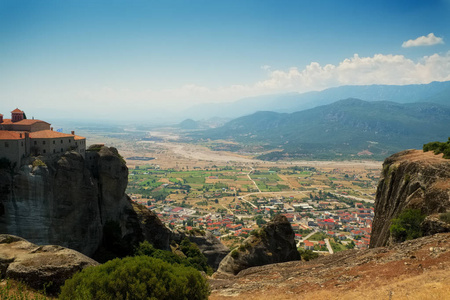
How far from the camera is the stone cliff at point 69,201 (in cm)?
3138

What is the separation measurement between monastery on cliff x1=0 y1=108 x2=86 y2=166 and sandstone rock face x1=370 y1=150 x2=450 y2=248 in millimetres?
35253

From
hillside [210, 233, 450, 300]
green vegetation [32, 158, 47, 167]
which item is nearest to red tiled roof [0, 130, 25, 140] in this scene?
green vegetation [32, 158, 47, 167]

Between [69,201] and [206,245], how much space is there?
24.2m

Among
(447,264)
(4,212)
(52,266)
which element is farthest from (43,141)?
(447,264)

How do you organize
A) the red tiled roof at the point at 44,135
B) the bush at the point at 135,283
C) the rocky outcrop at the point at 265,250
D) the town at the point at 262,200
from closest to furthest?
the bush at the point at 135,283, the rocky outcrop at the point at 265,250, the red tiled roof at the point at 44,135, the town at the point at 262,200

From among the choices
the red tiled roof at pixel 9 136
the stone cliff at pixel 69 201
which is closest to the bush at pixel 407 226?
the stone cliff at pixel 69 201

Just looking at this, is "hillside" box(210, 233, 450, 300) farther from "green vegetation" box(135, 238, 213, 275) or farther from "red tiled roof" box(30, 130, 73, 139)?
"red tiled roof" box(30, 130, 73, 139)

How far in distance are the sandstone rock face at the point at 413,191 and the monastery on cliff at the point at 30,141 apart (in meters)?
35.3

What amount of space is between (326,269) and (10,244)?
809 inches

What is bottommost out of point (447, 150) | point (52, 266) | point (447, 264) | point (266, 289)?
point (266, 289)

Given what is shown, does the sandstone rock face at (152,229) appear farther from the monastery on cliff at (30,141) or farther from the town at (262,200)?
the monastery on cliff at (30,141)

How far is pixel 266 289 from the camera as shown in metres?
18.3

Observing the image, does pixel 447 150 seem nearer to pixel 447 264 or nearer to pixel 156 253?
pixel 447 264

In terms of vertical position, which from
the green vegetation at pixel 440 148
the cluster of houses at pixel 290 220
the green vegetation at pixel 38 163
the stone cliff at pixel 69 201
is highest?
the green vegetation at pixel 440 148
